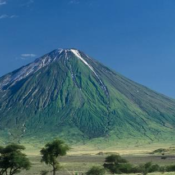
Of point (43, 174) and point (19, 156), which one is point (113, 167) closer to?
point (43, 174)

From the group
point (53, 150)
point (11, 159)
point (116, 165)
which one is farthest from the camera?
Result: point (116, 165)

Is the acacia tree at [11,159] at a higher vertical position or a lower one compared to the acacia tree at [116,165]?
higher

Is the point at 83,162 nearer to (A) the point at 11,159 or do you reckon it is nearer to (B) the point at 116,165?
(B) the point at 116,165

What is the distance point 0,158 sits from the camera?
180 ft

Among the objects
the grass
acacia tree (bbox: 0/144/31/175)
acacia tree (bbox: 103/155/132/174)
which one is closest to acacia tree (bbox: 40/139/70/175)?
acacia tree (bbox: 0/144/31/175)

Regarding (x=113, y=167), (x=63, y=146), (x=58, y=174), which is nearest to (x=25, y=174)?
(x=58, y=174)

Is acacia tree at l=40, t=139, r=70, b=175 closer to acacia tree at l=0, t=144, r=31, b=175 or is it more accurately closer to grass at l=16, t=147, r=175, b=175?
acacia tree at l=0, t=144, r=31, b=175

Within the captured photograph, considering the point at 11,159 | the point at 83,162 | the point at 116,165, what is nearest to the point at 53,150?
the point at 11,159

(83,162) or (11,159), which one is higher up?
(11,159)

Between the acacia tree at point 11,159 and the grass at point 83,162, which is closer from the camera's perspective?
the acacia tree at point 11,159

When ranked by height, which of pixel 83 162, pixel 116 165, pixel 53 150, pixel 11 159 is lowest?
pixel 116 165

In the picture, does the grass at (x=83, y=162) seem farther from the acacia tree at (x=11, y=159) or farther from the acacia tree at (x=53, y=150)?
the acacia tree at (x=11, y=159)

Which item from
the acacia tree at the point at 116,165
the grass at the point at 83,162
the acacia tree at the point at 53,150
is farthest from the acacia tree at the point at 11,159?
the acacia tree at the point at 116,165

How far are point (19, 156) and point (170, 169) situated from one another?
72.7 ft
